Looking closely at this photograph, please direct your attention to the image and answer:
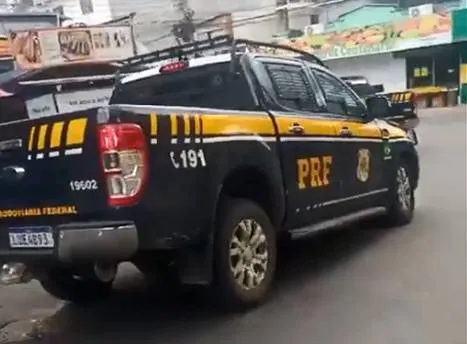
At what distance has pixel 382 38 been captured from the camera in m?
34.1

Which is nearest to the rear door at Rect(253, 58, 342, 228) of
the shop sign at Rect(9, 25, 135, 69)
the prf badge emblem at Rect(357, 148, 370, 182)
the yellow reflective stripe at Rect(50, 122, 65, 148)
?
the prf badge emblem at Rect(357, 148, 370, 182)

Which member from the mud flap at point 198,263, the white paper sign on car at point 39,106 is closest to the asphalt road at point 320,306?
the mud flap at point 198,263

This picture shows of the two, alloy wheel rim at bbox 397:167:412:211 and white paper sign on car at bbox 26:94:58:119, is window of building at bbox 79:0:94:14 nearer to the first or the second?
white paper sign on car at bbox 26:94:58:119

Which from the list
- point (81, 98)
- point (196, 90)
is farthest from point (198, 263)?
point (81, 98)

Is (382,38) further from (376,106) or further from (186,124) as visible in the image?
(186,124)

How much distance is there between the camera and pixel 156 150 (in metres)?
4.20

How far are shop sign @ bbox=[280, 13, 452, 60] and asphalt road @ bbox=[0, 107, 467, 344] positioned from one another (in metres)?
26.0

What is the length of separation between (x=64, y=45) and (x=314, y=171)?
11010 mm

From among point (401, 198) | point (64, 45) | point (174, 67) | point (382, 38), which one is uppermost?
point (174, 67)

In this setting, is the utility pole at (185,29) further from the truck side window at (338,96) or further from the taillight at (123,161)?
the taillight at (123,161)

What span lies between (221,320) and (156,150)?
147 centimetres

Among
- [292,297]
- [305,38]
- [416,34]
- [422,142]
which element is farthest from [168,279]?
[305,38]

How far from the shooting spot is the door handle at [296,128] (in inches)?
222

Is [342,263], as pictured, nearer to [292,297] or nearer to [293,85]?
[292,297]
